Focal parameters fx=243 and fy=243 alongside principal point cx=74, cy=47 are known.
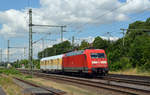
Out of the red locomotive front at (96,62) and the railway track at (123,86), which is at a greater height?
the red locomotive front at (96,62)

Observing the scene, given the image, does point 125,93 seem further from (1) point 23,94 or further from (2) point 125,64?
(2) point 125,64

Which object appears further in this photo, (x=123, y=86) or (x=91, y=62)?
(x=91, y=62)

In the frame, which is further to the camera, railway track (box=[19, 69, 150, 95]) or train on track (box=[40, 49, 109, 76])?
train on track (box=[40, 49, 109, 76])

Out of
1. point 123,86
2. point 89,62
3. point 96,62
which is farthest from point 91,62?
point 123,86

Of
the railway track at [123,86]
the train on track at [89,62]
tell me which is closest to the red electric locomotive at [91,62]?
the train on track at [89,62]

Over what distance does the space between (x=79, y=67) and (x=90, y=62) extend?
249 cm

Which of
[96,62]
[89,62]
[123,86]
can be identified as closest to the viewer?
[123,86]

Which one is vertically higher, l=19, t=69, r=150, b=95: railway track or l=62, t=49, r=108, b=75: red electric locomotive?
l=62, t=49, r=108, b=75: red electric locomotive

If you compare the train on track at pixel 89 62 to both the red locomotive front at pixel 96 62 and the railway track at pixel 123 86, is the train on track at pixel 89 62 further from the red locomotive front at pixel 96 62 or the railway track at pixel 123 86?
the railway track at pixel 123 86

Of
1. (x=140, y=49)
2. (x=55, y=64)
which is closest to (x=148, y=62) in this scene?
(x=140, y=49)

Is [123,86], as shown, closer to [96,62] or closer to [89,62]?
[89,62]

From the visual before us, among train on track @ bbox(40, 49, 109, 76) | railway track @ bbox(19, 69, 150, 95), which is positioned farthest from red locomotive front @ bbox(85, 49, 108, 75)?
railway track @ bbox(19, 69, 150, 95)

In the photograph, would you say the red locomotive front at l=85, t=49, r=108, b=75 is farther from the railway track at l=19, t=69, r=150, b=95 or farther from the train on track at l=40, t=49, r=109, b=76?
the railway track at l=19, t=69, r=150, b=95

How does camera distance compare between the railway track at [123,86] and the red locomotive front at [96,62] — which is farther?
the red locomotive front at [96,62]
